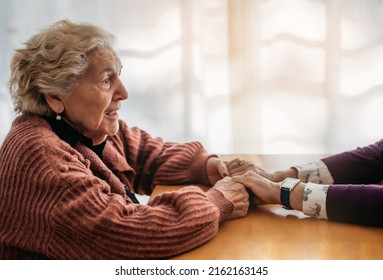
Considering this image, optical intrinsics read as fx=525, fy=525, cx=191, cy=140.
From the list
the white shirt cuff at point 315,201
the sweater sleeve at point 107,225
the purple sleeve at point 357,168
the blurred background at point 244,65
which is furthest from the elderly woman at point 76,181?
the blurred background at point 244,65

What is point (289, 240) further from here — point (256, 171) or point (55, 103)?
point (55, 103)

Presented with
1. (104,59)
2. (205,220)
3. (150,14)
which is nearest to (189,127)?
(150,14)

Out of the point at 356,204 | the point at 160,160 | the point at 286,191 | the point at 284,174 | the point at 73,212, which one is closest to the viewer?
the point at 73,212

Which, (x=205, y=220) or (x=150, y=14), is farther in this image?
(x=150, y=14)

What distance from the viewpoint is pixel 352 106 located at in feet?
6.41

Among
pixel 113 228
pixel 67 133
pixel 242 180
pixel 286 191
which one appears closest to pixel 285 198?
pixel 286 191

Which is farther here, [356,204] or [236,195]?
[236,195]

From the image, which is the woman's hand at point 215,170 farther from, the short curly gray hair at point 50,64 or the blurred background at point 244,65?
the blurred background at point 244,65

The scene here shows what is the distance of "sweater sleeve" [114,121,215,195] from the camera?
57.9 inches

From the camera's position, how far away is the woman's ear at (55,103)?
3.96 feet

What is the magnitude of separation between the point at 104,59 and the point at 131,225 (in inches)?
17.2

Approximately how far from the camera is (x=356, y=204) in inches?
43.5

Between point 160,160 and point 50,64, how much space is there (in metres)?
0.48
